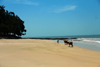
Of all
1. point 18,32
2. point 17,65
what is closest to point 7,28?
point 18,32

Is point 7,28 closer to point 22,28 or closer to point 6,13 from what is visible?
point 6,13

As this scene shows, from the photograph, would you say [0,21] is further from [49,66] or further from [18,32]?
[49,66]

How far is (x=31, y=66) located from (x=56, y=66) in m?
1.04

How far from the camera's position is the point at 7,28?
40812 mm

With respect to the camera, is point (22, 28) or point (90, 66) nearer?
point (90, 66)

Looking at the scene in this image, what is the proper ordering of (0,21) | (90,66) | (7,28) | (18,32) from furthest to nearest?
(18,32) < (0,21) < (7,28) < (90,66)

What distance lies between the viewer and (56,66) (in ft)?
13.9

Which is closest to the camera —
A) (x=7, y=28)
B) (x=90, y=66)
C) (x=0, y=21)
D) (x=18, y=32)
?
(x=90, y=66)

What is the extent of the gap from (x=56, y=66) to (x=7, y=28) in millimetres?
40735

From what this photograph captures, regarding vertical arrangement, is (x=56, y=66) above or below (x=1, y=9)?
below

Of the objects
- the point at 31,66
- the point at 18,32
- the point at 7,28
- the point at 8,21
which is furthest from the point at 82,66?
the point at 18,32

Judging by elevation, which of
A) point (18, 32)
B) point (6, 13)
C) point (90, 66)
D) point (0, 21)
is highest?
point (6, 13)

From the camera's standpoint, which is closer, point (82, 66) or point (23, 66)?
point (23, 66)

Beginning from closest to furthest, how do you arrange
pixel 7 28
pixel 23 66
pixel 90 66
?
1. pixel 23 66
2. pixel 90 66
3. pixel 7 28
